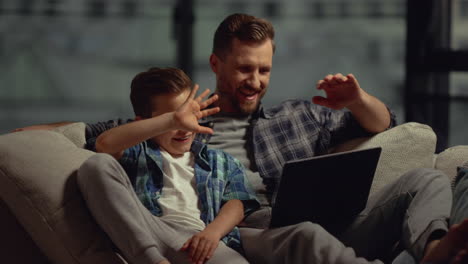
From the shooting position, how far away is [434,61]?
3.31 meters

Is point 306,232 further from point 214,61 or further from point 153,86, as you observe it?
point 214,61

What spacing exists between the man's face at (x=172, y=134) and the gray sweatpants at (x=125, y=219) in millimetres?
259

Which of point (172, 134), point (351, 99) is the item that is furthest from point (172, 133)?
point (351, 99)

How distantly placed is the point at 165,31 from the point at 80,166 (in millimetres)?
1993

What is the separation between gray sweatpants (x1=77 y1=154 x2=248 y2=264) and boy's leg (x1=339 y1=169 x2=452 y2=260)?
348 millimetres

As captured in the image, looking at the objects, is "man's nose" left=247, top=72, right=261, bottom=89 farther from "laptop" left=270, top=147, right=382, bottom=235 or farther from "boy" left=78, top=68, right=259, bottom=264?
"laptop" left=270, top=147, right=382, bottom=235

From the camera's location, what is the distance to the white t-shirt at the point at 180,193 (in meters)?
1.62

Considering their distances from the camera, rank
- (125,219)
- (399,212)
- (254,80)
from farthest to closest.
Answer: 1. (254,80)
2. (399,212)
3. (125,219)

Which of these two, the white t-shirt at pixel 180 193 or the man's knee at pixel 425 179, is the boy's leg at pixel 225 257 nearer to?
the white t-shirt at pixel 180 193

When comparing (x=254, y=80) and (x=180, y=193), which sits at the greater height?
(x=254, y=80)

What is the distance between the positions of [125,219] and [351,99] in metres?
0.83

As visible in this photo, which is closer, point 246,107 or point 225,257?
point 225,257

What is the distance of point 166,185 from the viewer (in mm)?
1685

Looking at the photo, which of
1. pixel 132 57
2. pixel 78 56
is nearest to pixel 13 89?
pixel 78 56
